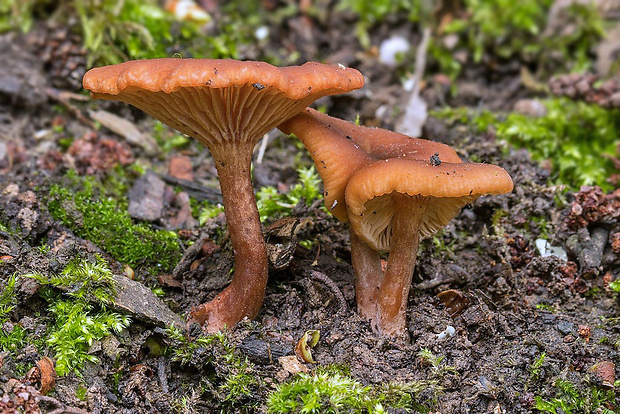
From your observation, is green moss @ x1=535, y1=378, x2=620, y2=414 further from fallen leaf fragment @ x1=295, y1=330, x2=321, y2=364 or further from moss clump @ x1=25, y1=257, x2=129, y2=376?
moss clump @ x1=25, y1=257, x2=129, y2=376

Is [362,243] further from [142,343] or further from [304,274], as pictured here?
[142,343]

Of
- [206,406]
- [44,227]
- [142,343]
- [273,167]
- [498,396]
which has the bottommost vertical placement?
[206,406]

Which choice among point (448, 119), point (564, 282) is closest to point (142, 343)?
point (564, 282)

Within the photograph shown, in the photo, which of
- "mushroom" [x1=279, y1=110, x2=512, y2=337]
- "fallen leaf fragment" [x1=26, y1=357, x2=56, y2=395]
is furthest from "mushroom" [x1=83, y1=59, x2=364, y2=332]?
"fallen leaf fragment" [x1=26, y1=357, x2=56, y2=395]

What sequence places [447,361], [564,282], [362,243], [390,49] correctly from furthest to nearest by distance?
[390,49] → [564,282] → [362,243] → [447,361]

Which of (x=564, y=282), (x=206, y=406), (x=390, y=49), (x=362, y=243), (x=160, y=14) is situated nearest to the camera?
(x=206, y=406)

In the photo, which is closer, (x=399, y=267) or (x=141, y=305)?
(x=141, y=305)

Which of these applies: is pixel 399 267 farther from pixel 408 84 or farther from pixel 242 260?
pixel 408 84

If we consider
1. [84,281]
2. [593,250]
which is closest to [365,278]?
[84,281]
